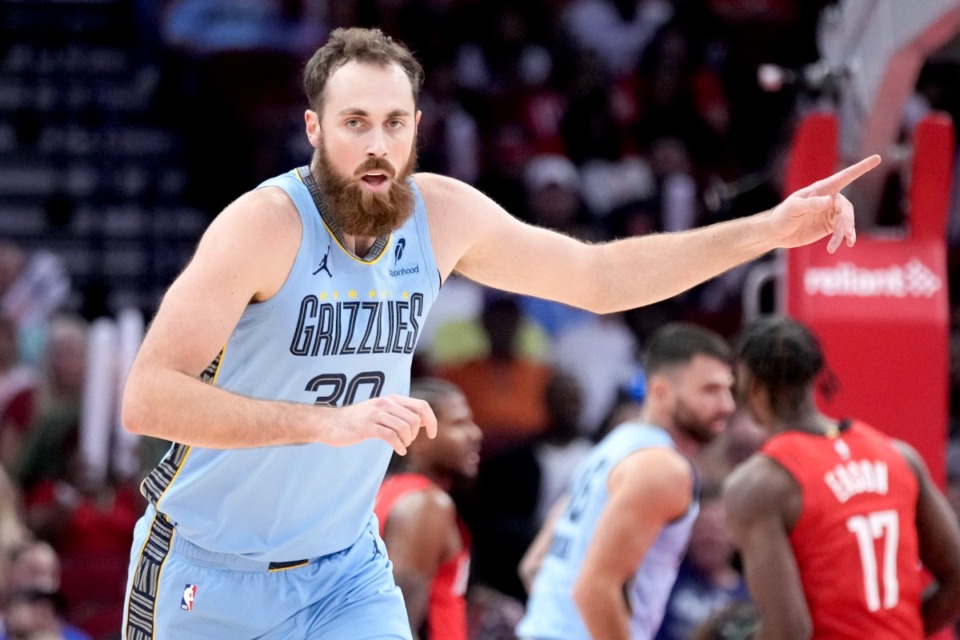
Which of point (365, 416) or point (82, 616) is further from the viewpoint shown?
point (82, 616)

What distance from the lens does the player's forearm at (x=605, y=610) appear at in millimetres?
5473

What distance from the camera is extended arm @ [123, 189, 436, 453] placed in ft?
10.4

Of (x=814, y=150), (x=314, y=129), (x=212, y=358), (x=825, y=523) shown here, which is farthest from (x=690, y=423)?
(x=212, y=358)

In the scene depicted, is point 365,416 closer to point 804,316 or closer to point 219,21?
point 804,316

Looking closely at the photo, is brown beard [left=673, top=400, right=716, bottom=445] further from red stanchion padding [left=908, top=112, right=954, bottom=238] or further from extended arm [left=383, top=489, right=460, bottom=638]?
red stanchion padding [left=908, top=112, right=954, bottom=238]

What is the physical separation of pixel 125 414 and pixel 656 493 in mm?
2670

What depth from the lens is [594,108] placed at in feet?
41.3

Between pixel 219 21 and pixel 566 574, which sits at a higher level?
pixel 219 21

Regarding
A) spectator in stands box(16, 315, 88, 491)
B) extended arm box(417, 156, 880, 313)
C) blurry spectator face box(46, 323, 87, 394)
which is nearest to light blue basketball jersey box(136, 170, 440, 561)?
extended arm box(417, 156, 880, 313)

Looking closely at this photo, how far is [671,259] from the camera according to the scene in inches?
164

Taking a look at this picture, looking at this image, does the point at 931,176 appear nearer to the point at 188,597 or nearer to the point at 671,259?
the point at 671,259

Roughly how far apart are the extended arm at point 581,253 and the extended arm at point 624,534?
4.83ft

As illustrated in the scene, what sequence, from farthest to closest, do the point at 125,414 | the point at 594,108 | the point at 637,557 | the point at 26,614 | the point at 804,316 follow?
the point at 594,108, the point at 26,614, the point at 804,316, the point at 637,557, the point at 125,414

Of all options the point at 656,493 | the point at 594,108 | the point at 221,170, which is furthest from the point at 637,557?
the point at 221,170
